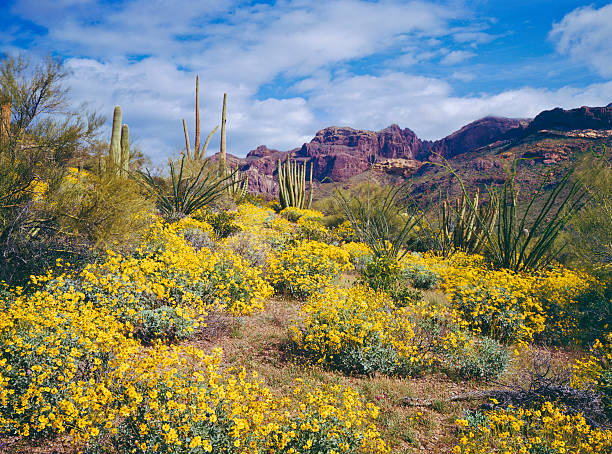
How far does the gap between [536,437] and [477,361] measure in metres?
1.75

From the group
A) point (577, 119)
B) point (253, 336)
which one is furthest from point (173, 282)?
point (577, 119)

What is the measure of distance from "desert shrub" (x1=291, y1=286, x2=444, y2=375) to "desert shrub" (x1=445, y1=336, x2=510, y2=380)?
0.29 m

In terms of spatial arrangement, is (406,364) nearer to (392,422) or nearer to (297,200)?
(392,422)

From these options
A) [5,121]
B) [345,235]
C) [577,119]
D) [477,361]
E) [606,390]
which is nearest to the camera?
[606,390]

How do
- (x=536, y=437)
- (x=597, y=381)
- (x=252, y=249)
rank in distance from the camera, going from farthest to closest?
(x=252, y=249)
(x=597, y=381)
(x=536, y=437)

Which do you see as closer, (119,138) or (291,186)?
(119,138)

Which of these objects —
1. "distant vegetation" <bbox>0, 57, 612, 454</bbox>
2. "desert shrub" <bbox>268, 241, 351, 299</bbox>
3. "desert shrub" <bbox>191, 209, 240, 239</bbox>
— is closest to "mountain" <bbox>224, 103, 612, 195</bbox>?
"desert shrub" <bbox>191, 209, 240, 239</bbox>

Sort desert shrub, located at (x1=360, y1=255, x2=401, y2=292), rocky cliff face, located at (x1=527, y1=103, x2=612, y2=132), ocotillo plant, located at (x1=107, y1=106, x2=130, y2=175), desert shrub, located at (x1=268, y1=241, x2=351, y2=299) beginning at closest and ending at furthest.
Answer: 1. desert shrub, located at (x1=268, y1=241, x2=351, y2=299)
2. desert shrub, located at (x1=360, y1=255, x2=401, y2=292)
3. ocotillo plant, located at (x1=107, y1=106, x2=130, y2=175)
4. rocky cliff face, located at (x1=527, y1=103, x2=612, y2=132)

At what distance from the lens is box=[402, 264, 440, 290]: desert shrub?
9516 mm

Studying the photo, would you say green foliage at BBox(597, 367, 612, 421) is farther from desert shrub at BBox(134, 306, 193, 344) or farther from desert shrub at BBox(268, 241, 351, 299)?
desert shrub at BBox(134, 306, 193, 344)

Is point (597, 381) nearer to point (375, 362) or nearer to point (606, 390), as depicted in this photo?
point (606, 390)

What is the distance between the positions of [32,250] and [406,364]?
20.2ft

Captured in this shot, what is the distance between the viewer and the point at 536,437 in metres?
3.08

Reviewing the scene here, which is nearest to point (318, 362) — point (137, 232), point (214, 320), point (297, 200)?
point (214, 320)
